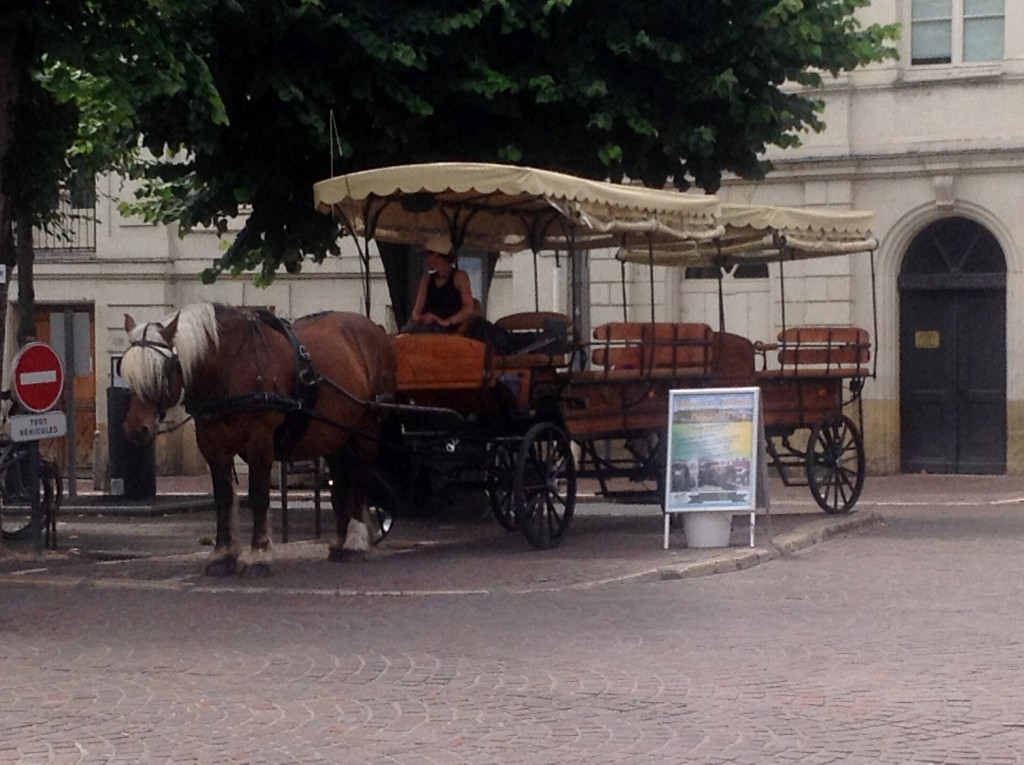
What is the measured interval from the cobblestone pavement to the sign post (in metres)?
1.00

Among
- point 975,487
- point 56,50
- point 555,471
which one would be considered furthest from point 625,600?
point 975,487

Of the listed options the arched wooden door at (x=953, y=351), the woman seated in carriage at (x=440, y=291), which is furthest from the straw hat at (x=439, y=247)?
the arched wooden door at (x=953, y=351)

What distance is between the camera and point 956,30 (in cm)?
2806

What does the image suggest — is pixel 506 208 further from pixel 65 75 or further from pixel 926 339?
pixel 926 339

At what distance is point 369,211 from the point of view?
16.3 metres

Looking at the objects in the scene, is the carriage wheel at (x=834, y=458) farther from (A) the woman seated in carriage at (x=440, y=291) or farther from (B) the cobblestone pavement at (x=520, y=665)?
(A) the woman seated in carriage at (x=440, y=291)

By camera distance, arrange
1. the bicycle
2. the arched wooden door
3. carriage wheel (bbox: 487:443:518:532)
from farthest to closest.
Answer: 1. the arched wooden door
2. the bicycle
3. carriage wheel (bbox: 487:443:518:532)

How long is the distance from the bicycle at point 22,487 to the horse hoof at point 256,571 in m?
3.46

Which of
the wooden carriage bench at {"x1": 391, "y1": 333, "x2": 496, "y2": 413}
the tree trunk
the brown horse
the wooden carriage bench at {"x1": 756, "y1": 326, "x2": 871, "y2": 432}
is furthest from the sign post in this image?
the wooden carriage bench at {"x1": 756, "y1": 326, "x2": 871, "y2": 432}

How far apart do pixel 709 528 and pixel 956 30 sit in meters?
14.5

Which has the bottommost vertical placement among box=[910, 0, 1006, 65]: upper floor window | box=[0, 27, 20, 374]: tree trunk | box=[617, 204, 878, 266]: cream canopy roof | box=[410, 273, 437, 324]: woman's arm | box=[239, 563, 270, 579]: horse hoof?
box=[239, 563, 270, 579]: horse hoof

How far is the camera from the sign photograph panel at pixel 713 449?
15375mm

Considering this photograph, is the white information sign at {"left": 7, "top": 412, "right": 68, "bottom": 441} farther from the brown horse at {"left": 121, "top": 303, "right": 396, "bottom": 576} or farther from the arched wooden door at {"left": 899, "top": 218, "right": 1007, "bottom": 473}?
the arched wooden door at {"left": 899, "top": 218, "right": 1007, "bottom": 473}

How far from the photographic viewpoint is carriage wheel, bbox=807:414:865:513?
18.7m
